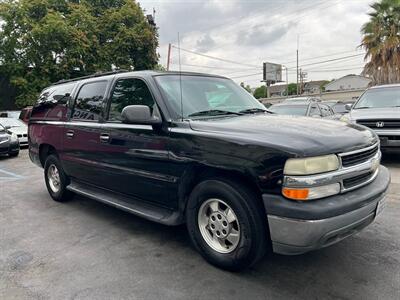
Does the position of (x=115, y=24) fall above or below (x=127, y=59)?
above

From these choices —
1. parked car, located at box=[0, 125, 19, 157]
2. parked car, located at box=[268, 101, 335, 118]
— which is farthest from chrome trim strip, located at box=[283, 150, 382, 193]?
parked car, located at box=[0, 125, 19, 157]

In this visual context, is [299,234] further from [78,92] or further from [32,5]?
[32,5]

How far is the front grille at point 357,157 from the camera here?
112 inches

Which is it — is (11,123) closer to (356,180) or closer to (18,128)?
(18,128)

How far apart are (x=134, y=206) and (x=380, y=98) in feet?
23.1

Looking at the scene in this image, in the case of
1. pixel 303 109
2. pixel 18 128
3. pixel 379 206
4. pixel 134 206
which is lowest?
pixel 134 206

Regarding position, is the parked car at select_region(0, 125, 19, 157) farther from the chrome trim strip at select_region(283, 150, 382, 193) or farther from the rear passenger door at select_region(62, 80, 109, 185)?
the chrome trim strip at select_region(283, 150, 382, 193)

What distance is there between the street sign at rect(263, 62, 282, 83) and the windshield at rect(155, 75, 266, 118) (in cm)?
5202

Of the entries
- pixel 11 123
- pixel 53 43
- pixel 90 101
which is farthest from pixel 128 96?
pixel 53 43

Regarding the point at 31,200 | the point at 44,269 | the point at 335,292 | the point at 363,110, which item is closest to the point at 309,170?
the point at 335,292

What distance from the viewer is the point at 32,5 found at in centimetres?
2380

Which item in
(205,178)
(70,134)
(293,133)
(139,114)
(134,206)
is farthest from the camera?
(70,134)

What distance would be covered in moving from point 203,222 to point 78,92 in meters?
2.86

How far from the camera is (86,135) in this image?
4.55 metres
